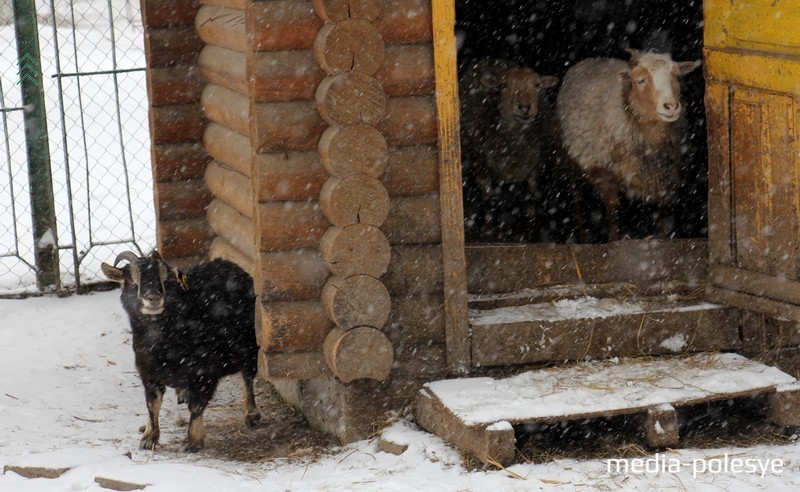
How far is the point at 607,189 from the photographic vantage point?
777 centimetres

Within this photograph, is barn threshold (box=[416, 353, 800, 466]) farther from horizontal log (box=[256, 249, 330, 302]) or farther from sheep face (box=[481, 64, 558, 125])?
sheep face (box=[481, 64, 558, 125])

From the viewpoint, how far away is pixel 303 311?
18.7 ft

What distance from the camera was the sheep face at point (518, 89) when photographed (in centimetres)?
830

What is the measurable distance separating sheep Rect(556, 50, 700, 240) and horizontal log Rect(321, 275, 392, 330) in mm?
2603

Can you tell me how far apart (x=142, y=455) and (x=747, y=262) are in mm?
3700

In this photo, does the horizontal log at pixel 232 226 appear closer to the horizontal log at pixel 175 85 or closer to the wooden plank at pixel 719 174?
the horizontal log at pixel 175 85

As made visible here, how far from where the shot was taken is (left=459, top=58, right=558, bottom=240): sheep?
846cm

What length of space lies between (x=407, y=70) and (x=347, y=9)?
482 millimetres

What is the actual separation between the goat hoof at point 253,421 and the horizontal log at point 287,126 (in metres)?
1.91

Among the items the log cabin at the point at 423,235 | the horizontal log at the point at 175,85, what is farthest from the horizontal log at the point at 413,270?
the horizontal log at the point at 175,85

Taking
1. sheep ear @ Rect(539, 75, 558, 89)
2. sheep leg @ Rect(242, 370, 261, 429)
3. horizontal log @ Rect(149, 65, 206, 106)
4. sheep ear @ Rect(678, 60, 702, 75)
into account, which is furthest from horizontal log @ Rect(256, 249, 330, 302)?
sheep ear @ Rect(539, 75, 558, 89)

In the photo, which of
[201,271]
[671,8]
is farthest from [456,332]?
[671,8]

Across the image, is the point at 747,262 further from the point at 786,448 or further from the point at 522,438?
the point at 522,438

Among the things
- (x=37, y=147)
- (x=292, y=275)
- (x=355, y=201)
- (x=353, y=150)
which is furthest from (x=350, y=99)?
(x=37, y=147)
